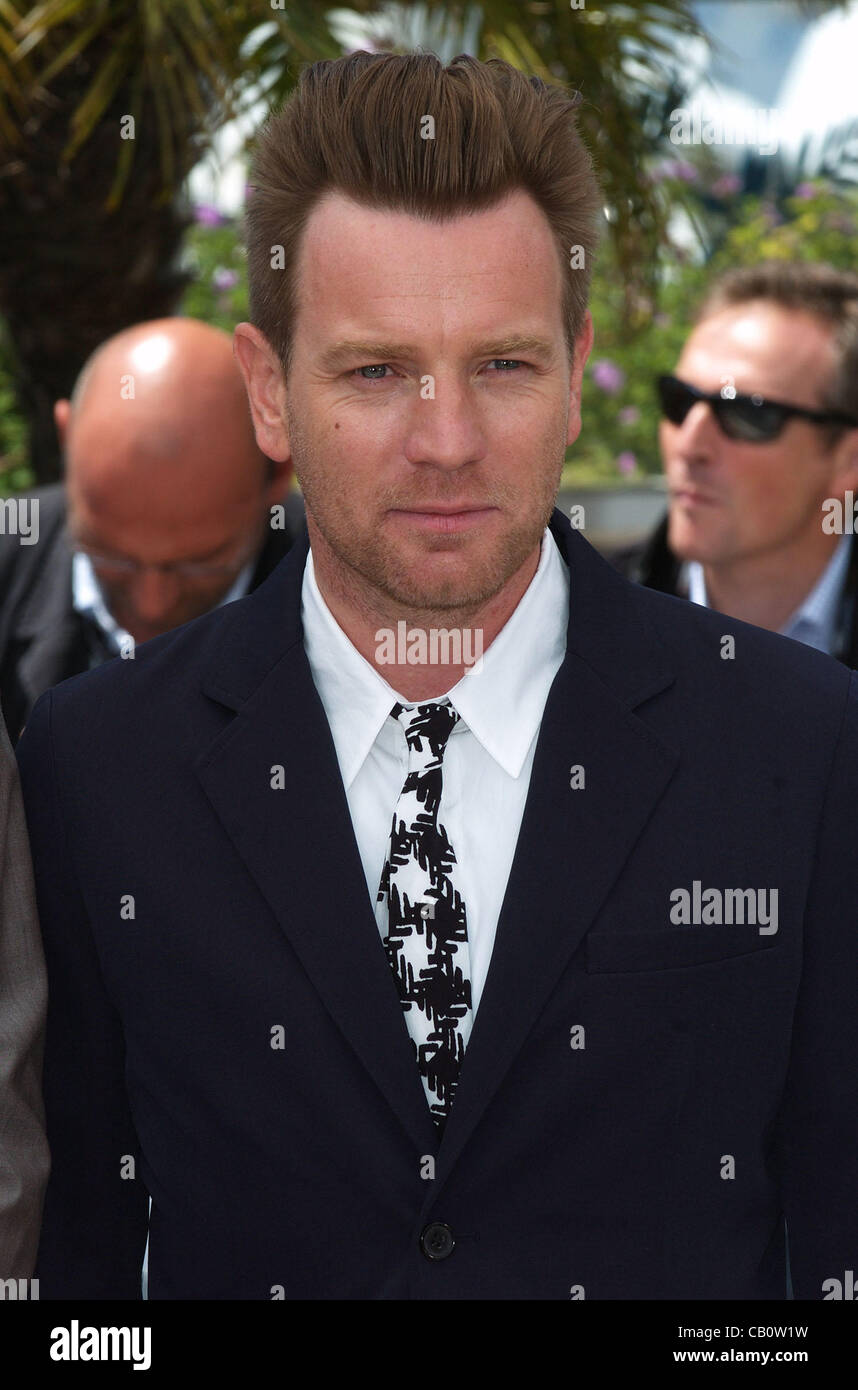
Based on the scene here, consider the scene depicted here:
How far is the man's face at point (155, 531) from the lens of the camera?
4.37m

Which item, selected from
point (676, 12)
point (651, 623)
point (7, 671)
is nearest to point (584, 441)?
point (676, 12)

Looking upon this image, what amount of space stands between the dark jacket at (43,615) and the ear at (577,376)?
2197 mm

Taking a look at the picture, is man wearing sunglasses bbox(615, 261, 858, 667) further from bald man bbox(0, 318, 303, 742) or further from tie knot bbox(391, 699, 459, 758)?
tie knot bbox(391, 699, 459, 758)

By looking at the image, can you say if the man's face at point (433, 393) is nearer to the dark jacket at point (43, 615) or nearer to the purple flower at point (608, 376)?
the dark jacket at point (43, 615)

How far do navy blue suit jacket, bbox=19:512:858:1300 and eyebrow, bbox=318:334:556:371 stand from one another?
14.6 inches

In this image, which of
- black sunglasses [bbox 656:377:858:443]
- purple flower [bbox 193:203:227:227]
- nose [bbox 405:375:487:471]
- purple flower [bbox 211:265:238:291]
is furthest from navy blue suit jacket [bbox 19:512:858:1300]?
purple flower [bbox 211:265:238:291]

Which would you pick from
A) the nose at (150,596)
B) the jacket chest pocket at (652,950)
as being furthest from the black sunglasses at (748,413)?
the jacket chest pocket at (652,950)

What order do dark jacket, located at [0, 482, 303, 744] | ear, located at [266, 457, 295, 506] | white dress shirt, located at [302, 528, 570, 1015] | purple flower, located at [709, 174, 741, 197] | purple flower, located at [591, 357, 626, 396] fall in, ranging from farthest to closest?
purple flower, located at [709, 174, 741, 197] → purple flower, located at [591, 357, 626, 396] → ear, located at [266, 457, 295, 506] → dark jacket, located at [0, 482, 303, 744] → white dress shirt, located at [302, 528, 570, 1015]

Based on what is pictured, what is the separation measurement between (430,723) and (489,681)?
0.31ft

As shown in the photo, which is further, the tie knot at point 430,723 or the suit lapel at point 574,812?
the tie knot at point 430,723

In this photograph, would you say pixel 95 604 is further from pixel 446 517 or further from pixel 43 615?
pixel 446 517

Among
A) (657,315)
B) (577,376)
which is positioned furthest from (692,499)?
(657,315)

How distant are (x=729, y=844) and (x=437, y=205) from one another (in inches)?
34.0

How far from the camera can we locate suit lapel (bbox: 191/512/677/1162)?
2.04 metres
